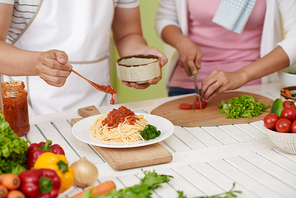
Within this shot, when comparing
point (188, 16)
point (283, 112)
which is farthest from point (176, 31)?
point (283, 112)

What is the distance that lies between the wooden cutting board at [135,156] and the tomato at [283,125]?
1.30 feet

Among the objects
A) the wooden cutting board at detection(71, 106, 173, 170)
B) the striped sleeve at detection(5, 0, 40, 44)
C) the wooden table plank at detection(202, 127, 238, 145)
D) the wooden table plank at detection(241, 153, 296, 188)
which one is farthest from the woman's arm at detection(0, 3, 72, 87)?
the wooden table plank at detection(241, 153, 296, 188)

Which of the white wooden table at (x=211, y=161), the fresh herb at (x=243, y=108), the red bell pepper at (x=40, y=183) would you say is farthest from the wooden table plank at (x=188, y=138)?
the red bell pepper at (x=40, y=183)

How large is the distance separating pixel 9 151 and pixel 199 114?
0.97 m

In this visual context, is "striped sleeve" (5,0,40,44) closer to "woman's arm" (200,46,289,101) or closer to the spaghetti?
the spaghetti

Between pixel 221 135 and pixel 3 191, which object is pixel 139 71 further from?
pixel 3 191

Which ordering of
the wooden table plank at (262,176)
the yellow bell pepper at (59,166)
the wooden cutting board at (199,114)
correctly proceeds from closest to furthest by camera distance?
the yellow bell pepper at (59,166) < the wooden table plank at (262,176) < the wooden cutting board at (199,114)

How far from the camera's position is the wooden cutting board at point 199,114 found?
1.56 metres

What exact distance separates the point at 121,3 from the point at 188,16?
50 cm

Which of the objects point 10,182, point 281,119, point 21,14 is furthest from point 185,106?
point 10,182

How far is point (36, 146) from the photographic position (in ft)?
3.52

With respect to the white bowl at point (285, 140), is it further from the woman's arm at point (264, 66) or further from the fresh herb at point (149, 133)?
the woman's arm at point (264, 66)

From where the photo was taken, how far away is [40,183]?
0.84 m

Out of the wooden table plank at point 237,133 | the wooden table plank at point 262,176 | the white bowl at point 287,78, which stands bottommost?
the wooden table plank at point 237,133
